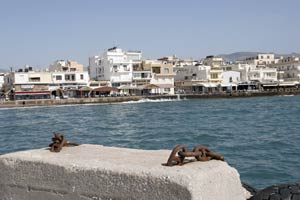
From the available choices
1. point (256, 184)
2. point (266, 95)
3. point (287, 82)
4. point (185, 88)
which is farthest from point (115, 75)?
point (256, 184)

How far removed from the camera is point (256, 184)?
9.06m

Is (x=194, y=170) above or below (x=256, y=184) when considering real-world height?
above

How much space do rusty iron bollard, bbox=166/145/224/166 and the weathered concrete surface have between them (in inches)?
2.6

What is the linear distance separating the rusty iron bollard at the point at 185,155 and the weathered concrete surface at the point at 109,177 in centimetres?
7

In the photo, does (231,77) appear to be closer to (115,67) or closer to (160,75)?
(160,75)

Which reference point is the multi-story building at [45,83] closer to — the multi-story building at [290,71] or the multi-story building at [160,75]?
the multi-story building at [160,75]

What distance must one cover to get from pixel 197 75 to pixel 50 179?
8865 centimetres

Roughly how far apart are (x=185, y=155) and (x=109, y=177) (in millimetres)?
573

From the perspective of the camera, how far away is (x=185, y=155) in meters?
3.09

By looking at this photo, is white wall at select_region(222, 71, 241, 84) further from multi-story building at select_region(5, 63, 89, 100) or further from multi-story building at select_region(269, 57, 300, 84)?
multi-story building at select_region(5, 63, 89, 100)

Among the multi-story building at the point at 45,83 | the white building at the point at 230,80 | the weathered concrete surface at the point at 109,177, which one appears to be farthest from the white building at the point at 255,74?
the weathered concrete surface at the point at 109,177

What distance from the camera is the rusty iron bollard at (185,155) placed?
3.09 meters

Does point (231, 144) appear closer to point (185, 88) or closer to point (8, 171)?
point (8, 171)

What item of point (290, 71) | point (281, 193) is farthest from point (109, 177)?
point (290, 71)
